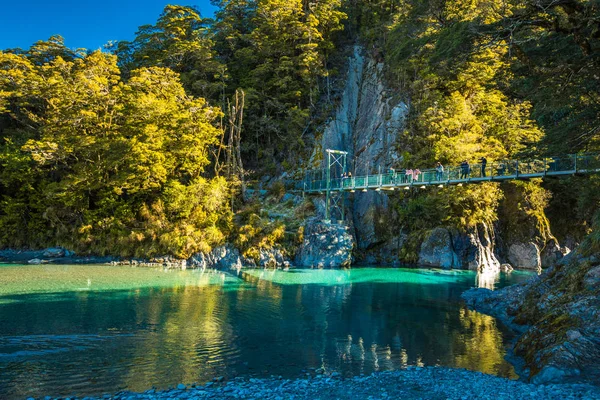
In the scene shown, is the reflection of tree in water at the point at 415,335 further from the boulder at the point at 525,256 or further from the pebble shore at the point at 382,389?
the boulder at the point at 525,256

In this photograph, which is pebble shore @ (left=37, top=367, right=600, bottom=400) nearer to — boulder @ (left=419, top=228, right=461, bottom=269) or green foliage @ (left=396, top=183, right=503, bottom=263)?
boulder @ (left=419, top=228, right=461, bottom=269)

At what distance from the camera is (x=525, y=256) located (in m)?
28.0

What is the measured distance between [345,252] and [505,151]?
37.3 feet

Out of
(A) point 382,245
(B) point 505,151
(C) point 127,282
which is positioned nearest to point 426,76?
(B) point 505,151

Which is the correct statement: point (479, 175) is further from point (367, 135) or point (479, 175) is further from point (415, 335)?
point (415, 335)

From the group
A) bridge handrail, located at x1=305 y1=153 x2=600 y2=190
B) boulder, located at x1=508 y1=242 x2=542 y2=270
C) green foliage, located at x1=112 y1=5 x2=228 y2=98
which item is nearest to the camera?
bridge handrail, located at x1=305 y1=153 x2=600 y2=190

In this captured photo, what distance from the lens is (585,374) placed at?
6.89 metres

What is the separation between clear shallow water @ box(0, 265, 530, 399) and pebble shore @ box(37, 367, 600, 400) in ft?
1.98

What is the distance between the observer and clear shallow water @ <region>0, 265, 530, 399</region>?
7777mm

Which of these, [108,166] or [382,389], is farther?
[108,166]

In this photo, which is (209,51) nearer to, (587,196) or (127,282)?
(127,282)

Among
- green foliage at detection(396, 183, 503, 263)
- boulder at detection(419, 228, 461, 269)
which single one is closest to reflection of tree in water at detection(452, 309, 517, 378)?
boulder at detection(419, 228, 461, 269)

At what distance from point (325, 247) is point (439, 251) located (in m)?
6.85

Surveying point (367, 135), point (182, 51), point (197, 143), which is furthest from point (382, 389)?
point (182, 51)
